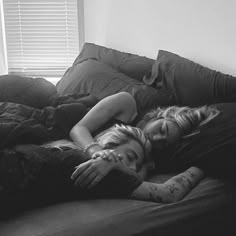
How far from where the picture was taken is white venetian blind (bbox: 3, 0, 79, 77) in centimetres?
311

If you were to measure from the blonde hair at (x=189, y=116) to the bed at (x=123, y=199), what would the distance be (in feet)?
0.42

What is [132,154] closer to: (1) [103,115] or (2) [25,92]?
(1) [103,115]

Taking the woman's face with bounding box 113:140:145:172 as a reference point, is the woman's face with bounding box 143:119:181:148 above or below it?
above

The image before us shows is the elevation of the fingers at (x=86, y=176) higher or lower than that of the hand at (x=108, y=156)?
lower

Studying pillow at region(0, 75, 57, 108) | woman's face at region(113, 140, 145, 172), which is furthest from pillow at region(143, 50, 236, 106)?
pillow at region(0, 75, 57, 108)

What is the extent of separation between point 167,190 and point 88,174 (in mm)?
261

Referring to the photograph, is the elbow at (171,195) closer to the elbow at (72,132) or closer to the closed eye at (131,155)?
the closed eye at (131,155)

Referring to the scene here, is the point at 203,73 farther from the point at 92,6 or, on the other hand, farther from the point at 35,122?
the point at 92,6

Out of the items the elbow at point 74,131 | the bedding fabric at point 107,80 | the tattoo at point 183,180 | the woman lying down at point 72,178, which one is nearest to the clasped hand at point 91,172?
the woman lying down at point 72,178

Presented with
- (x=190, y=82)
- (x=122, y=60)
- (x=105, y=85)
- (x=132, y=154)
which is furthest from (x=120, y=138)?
(x=122, y=60)

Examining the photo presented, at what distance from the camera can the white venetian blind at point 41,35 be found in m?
3.11

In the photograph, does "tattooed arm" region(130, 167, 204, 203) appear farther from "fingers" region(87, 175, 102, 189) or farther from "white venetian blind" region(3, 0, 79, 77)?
"white venetian blind" region(3, 0, 79, 77)

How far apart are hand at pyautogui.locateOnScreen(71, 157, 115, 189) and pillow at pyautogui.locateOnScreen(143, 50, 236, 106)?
0.63 meters

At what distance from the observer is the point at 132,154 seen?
4.83ft
